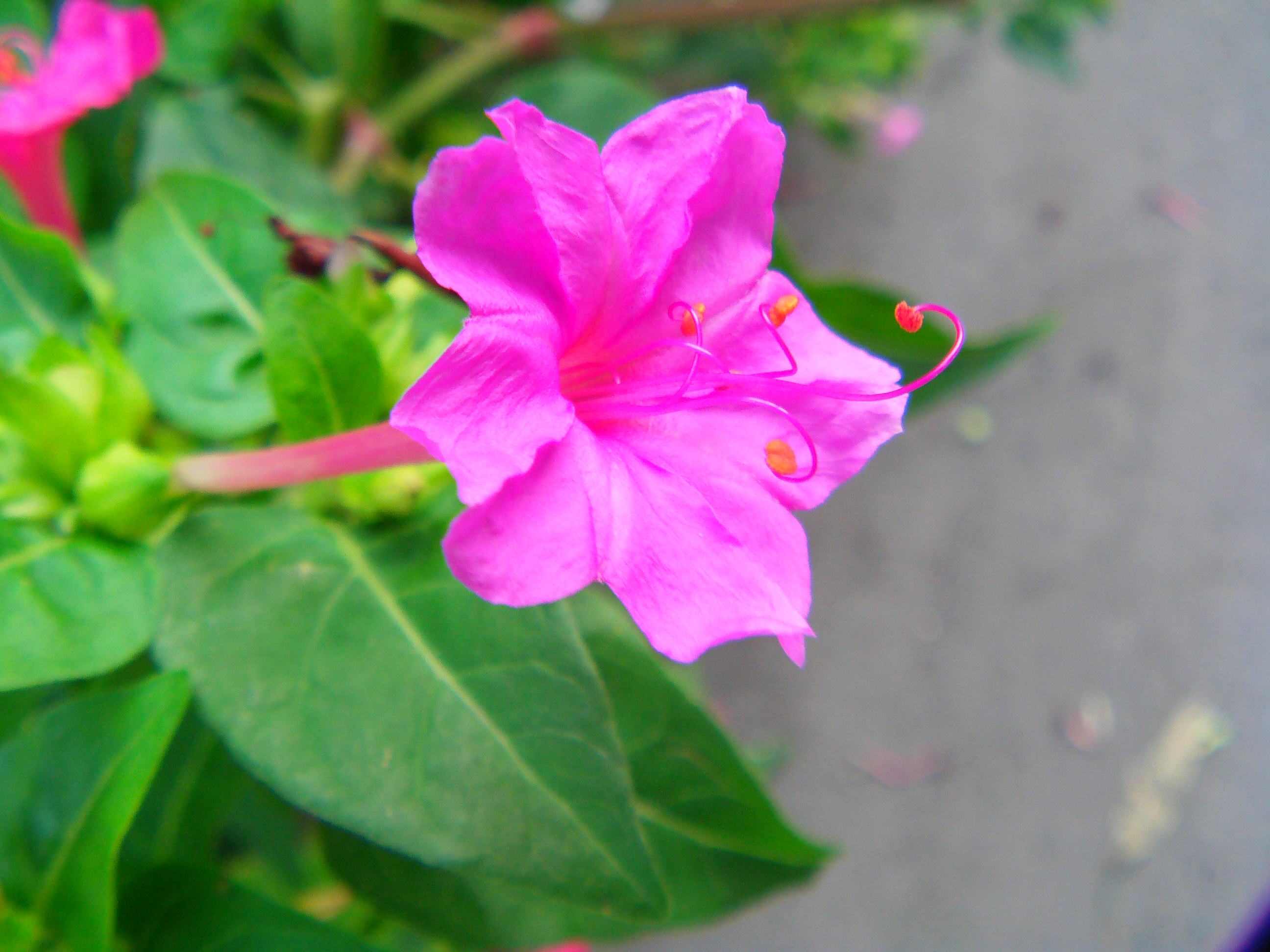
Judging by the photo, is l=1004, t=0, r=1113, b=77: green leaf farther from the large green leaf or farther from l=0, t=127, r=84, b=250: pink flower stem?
l=0, t=127, r=84, b=250: pink flower stem

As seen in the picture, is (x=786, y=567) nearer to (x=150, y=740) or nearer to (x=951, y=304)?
(x=150, y=740)

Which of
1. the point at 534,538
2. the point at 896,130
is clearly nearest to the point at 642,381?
the point at 534,538

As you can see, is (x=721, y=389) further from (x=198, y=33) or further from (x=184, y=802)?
(x=198, y=33)

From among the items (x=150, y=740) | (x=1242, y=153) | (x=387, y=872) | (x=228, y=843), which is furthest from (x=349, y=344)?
(x=1242, y=153)

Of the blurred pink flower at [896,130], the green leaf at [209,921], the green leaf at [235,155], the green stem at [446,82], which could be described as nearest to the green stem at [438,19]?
the green stem at [446,82]

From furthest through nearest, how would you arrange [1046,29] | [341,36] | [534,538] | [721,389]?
1. [1046,29]
2. [341,36]
3. [721,389]
4. [534,538]

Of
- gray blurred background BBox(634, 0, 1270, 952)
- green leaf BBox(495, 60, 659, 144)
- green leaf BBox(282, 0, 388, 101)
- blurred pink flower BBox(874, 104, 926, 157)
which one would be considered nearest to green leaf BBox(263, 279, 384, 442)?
green leaf BBox(495, 60, 659, 144)

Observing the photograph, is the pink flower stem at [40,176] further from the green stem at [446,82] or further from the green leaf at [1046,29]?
the green leaf at [1046,29]
